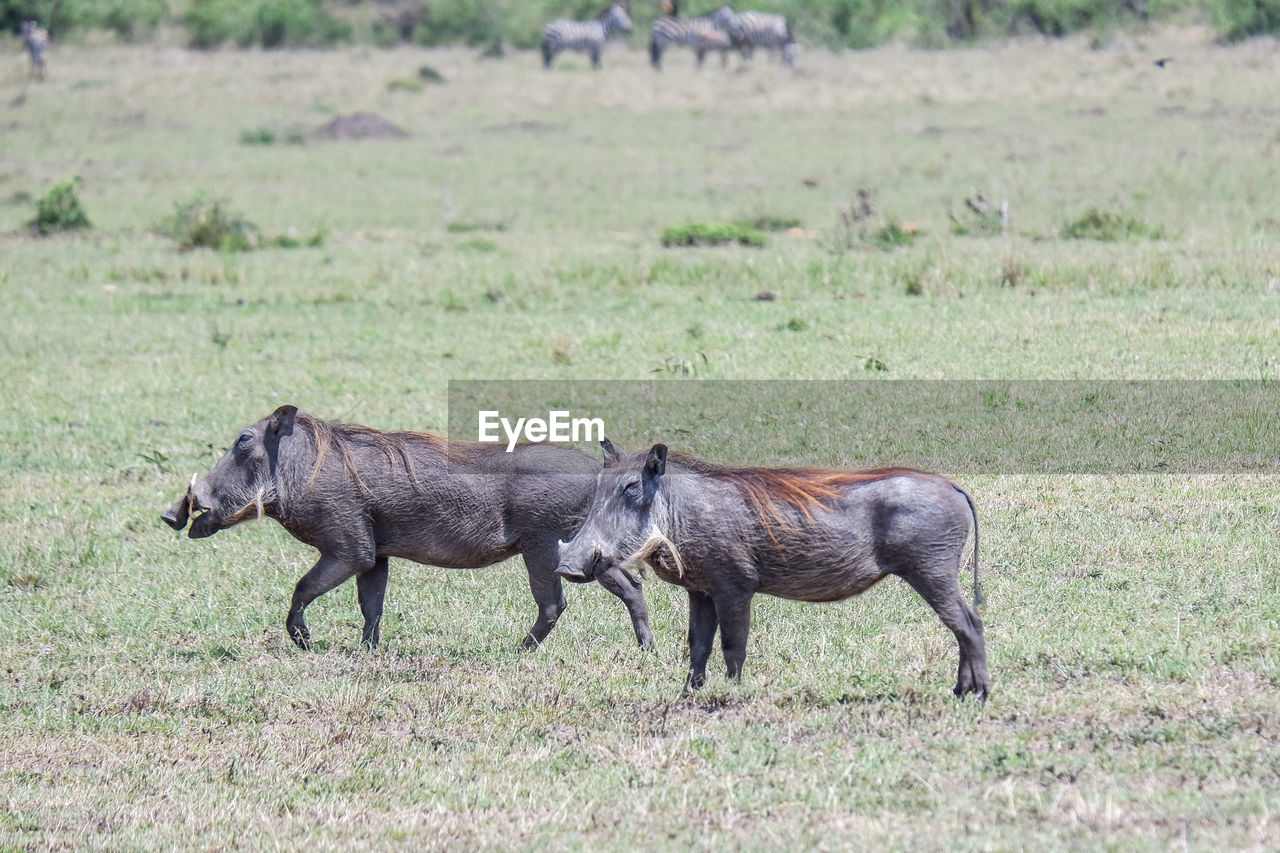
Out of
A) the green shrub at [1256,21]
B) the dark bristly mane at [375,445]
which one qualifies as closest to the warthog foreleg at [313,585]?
the dark bristly mane at [375,445]

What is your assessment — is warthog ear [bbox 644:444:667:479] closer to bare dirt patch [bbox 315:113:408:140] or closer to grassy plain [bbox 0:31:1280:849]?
grassy plain [bbox 0:31:1280:849]

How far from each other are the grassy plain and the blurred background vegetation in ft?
43.1

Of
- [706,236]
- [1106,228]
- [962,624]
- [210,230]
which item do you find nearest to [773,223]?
[706,236]

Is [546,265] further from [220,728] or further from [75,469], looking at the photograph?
[220,728]

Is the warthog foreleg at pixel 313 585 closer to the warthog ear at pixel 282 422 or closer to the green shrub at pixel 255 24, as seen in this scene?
the warthog ear at pixel 282 422

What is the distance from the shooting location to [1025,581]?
6395mm

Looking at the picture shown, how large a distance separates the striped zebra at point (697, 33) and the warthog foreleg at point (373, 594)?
31.7 m

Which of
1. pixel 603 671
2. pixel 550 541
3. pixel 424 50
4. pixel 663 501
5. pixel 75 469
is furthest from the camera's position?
pixel 424 50

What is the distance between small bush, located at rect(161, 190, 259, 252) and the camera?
1717 cm

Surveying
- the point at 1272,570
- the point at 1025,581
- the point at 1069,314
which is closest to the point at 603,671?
the point at 1025,581

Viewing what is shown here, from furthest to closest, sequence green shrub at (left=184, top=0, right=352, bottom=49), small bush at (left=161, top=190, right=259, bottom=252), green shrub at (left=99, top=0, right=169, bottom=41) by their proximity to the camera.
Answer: green shrub at (left=99, top=0, right=169, bottom=41) < green shrub at (left=184, top=0, right=352, bottom=49) < small bush at (left=161, top=190, right=259, bottom=252)

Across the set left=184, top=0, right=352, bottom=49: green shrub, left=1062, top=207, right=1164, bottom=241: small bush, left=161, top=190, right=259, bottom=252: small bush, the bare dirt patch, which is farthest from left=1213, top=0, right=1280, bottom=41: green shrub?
left=184, top=0, right=352, bottom=49: green shrub

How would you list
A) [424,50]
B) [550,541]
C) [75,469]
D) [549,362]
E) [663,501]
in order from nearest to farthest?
[663,501] < [550,541] < [75,469] < [549,362] < [424,50]

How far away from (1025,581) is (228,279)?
1058cm
